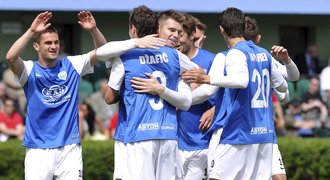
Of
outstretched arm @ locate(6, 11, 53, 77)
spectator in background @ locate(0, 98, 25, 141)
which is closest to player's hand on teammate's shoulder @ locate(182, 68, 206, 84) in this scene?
outstretched arm @ locate(6, 11, 53, 77)

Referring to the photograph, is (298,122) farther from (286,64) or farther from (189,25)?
(189,25)

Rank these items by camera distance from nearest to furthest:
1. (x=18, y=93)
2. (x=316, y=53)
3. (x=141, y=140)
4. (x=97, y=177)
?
1. (x=141, y=140)
2. (x=97, y=177)
3. (x=18, y=93)
4. (x=316, y=53)

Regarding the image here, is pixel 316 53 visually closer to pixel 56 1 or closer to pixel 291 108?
pixel 291 108

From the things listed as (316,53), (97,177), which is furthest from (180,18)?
(316,53)

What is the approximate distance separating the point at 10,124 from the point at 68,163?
21.7 ft

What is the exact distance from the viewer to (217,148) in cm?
1077

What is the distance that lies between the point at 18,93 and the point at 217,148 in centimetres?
772

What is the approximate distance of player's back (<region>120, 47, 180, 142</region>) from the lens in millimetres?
9945

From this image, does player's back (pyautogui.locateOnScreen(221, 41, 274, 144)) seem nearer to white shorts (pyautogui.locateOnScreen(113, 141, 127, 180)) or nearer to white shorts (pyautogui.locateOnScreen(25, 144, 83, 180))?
white shorts (pyautogui.locateOnScreen(113, 141, 127, 180))

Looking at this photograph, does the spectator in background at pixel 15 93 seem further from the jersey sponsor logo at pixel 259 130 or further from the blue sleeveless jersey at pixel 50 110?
the jersey sponsor logo at pixel 259 130

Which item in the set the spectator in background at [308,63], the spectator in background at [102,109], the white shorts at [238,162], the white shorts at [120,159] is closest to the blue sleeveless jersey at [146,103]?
the white shorts at [120,159]

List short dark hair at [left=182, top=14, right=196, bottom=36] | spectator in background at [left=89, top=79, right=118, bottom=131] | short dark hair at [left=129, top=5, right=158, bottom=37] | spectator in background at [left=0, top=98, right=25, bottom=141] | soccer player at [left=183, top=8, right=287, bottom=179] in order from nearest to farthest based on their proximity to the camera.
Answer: short dark hair at [left=129, top=5, right=158, bottom=37], soccer player at [left=183, top=8, right=287, bottom=179], short dark hair at [left=182, top=14, right=196, bottom=36], spectator in background at [left=0, top=98, right=25, bottom=141], spectator in background at [left=89, top=79, right=118, bottom=131]

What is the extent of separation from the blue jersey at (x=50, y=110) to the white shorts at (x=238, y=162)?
1.50m

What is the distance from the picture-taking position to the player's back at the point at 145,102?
32.6 ft
